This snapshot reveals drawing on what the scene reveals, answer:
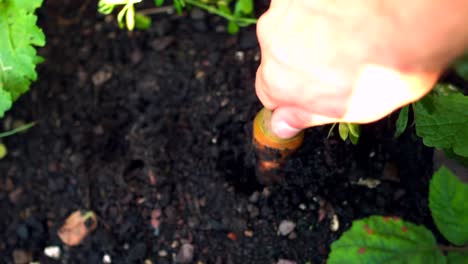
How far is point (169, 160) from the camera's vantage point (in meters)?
1.59

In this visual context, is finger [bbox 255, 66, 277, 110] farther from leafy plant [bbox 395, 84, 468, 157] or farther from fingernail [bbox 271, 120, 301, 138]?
leafy plant [bbox 395, 84, 468, 157]

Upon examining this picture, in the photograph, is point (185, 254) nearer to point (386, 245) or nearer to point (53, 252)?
point (53, 252)

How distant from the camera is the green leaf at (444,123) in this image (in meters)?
1.12

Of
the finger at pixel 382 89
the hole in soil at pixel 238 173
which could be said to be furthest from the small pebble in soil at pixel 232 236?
the finger at pixel 382 89

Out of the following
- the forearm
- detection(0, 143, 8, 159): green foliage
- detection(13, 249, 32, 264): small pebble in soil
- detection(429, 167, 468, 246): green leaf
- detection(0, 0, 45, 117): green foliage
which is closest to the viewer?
the forearm

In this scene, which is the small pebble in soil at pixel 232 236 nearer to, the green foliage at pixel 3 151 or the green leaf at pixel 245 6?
the green leaf at pixel 245 6

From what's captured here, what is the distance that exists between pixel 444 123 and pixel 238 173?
0.57m

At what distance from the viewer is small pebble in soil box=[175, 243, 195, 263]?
151 cm

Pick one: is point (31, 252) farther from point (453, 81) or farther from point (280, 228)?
point (453, 81)

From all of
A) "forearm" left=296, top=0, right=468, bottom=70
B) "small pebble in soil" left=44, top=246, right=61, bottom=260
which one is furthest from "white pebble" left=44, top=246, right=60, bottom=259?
"forearm" left=296, top=0, right=468, bottom=70

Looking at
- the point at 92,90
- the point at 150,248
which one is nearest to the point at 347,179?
the point at 150,248

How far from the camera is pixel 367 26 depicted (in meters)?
0.68

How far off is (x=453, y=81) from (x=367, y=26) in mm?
786

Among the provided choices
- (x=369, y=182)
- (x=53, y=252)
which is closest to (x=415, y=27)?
(x=369, y=182)
